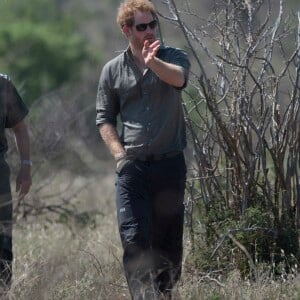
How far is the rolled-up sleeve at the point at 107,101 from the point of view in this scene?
7336 mm

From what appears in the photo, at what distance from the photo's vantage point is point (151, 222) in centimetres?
727

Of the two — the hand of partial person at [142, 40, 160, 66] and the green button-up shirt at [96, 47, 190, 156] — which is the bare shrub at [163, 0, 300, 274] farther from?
the hand of partial person at [142, 40, 160, 66]

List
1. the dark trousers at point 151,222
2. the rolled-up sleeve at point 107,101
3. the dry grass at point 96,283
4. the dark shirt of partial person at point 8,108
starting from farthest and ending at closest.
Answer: the dark shirt of partial person at point 8,108 → the rolled-up sleeve at point 107,101 → the dark trousers at point 151,222 → the dry grass at point 96,283

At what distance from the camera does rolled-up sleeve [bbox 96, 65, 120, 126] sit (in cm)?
734

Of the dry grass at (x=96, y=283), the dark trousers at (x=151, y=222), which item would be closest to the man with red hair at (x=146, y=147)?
the dark trousers at (x=151, y=222)

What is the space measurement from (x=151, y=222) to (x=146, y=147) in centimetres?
47

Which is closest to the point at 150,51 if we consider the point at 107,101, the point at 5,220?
the point at 107,101

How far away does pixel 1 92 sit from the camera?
25.0 feet

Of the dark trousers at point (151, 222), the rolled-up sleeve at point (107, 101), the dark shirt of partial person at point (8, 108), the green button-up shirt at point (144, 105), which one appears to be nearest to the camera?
the dark trousers at point (151, 222)

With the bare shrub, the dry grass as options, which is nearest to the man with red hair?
the dry grass

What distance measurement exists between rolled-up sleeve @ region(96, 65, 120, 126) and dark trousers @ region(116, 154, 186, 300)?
1.11 feet

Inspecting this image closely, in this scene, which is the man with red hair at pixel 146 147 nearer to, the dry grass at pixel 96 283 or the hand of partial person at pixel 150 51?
the hand of partial person at pixel 150 51

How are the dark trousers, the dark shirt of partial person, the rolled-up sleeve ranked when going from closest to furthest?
the dark trousers
the rolled-up sleeve
the dark shirt of partial person

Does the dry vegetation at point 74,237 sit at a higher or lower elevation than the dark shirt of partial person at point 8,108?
lower
